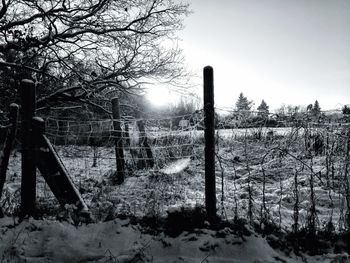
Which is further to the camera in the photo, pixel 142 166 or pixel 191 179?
pixel 142 166

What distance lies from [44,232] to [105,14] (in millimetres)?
9708

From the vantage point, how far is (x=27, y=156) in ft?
11.3

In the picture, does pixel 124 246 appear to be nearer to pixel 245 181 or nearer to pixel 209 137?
pixel 209 137

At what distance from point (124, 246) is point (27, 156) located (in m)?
1.79

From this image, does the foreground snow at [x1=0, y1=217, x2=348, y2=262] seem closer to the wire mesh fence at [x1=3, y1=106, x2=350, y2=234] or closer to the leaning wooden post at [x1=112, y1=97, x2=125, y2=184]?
the wire mesh fence at [x1=3, y1=106, x2=350, y2=234]

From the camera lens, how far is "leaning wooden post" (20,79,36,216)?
3.42m

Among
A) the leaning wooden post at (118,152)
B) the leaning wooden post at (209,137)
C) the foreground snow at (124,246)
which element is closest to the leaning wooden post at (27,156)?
the foreground snow at (124,246)

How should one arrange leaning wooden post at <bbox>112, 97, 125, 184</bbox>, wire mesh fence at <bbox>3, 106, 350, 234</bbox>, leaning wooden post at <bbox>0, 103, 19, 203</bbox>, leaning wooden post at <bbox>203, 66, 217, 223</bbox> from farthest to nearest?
leaning wooden post at <bbox>112, 97, 125, 184</bbox> → leaning wooden post at <bbox>0, 103, 19, 203</bbox> → wire mesh fence at <bbox>3, 106, 350, 234</bbox> → leaning wooden post at <bbox>203, 66, 217, 223</bbox>

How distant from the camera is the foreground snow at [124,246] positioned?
2498 mm

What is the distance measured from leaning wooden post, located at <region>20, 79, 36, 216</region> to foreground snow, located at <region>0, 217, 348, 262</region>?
0.42 m

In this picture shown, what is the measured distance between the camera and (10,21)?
921 centimetres

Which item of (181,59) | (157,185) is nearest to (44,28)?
(181,59)

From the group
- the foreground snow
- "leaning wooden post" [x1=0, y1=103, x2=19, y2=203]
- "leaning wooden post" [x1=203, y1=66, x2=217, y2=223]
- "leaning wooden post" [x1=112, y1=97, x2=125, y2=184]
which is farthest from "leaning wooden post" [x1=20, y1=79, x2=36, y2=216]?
"leaning wooden post" [x1=112, y1=97, x2=125, y2=184]

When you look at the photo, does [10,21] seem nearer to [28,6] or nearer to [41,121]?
Answer: [28,6]
